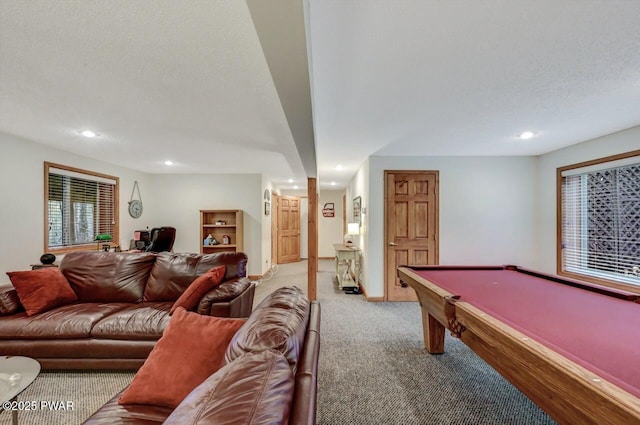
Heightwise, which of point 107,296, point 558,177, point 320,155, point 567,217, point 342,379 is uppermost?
point 320,155

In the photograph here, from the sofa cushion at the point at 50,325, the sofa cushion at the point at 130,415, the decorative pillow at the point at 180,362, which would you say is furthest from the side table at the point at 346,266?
the sofa cushion at the point at 130,415

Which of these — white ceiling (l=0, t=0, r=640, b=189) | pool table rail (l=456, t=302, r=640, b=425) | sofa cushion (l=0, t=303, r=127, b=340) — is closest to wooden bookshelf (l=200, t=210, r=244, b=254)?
white ceiling (l=0, t=0, r=640, b=189)

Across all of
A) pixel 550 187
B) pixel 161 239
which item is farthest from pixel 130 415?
pixel 550 187

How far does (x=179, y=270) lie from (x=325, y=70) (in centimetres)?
231

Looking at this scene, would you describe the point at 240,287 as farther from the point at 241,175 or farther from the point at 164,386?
the point at 241,175

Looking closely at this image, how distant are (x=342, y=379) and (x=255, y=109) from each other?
2415 millimetres

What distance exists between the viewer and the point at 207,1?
121 cm

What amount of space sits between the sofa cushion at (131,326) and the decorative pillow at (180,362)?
97 centimetres

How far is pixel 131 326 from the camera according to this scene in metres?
2.09

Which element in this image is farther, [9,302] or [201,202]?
[201,202]

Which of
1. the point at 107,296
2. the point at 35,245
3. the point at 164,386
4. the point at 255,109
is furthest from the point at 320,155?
the point at 35,245

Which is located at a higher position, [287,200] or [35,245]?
[287,200]

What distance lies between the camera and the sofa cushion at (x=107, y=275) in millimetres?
2576

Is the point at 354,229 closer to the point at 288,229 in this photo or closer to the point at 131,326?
the point at 288,229
